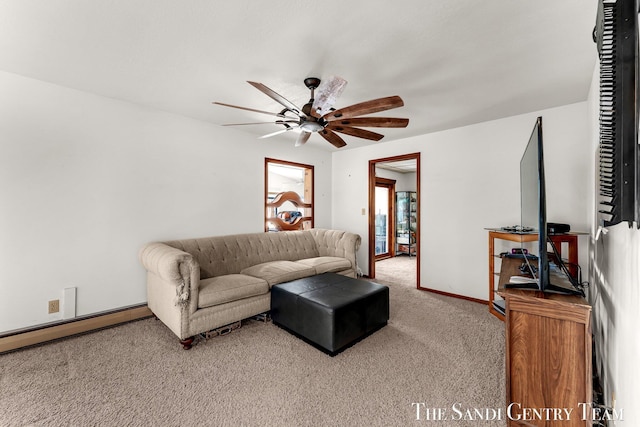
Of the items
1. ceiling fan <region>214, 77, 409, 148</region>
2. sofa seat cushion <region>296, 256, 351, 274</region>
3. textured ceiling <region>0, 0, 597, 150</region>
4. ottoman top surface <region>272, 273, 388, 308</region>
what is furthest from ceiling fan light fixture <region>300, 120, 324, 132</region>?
sofa seat cushion <region>296, 256, 351, 274</region>

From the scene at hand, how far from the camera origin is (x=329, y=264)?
3.79 metres

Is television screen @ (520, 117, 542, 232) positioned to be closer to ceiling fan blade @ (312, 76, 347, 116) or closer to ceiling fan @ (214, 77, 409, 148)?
ceiling fan @ (214, 77, 409, 148)

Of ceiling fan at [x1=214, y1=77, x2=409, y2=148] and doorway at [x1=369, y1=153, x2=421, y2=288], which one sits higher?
ceiling fan at [x1=214, y1=77, x2=409, y2=148]

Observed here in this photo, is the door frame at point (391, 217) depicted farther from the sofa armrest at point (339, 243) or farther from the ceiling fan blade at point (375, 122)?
the ceiling fan blade at point (375, 122)

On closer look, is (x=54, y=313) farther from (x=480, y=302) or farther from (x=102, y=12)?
(x=480, y=302)

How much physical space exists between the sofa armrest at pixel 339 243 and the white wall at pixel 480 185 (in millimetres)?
1051

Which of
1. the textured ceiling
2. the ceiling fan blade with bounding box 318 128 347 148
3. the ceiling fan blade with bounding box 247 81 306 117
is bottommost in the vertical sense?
the ceiling fan blade with bounding box 318 128 347 148

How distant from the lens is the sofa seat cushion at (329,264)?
3.65 metres

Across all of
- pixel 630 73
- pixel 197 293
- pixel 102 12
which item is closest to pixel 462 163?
pixel 630 73

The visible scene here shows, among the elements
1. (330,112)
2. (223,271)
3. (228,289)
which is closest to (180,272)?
(228,289)

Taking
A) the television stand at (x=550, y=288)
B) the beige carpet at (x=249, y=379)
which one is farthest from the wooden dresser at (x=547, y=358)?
the beige carpet at (x=249, y=379)

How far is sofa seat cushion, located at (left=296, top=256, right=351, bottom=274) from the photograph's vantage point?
3.65 m

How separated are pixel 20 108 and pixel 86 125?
45 cm

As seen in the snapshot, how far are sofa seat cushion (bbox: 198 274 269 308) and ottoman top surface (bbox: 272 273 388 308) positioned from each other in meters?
0.18
